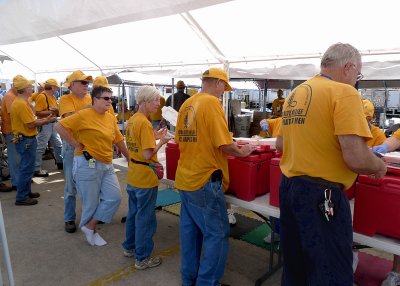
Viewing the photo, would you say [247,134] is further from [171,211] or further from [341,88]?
[341,88]

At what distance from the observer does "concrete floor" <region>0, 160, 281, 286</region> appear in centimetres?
296

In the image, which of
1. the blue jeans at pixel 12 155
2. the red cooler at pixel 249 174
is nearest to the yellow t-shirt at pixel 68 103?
the blue jeans at pixel 12 155

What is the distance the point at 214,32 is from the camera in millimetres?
5555

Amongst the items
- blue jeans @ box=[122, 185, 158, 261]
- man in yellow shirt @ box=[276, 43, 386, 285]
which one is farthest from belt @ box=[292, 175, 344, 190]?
blue jeans @ box=[122, 185, 158, 261]

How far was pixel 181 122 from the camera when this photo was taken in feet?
8.05

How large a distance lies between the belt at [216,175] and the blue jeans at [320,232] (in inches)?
26.5

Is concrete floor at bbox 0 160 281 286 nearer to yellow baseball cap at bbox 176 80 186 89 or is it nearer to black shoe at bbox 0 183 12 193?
black shoe at bbox 0 183 12 193

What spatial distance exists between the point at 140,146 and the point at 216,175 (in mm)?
859

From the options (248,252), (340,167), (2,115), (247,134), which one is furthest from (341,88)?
(247,134)

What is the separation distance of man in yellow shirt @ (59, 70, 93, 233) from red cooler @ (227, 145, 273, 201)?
86.0 inches

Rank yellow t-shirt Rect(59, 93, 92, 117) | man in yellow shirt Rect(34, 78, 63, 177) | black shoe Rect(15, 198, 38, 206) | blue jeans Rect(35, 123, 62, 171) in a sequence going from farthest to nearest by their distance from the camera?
blue jeans Rect(35, 123, 62, 171) → man in yellow shirt Rect(34, 78, 63, 177) → black shoe Rect(15, 198, 38, 206) → yellow t-shirt Rect(59, 93, 92, 117)

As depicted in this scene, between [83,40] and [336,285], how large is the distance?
779cm

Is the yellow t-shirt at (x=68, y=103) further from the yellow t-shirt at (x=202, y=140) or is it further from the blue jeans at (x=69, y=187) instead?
the yellow t-shirt at (x=202, y=140)

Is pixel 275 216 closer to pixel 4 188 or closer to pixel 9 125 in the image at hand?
pixel 9 125
